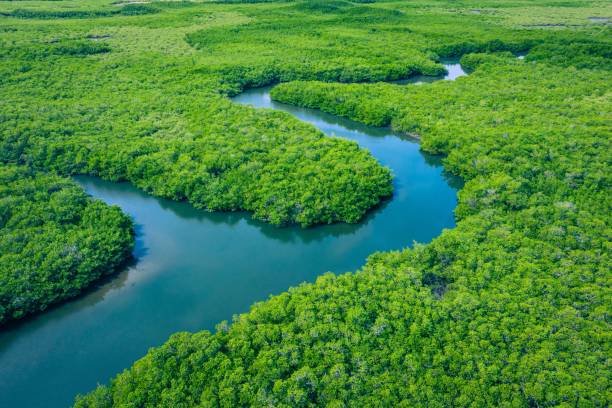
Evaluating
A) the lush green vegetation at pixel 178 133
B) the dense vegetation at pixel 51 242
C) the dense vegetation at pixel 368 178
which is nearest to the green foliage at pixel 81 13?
the dense vegetation at pixel 368 178

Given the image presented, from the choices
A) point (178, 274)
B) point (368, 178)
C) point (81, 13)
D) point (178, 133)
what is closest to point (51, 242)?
point (178, 274)

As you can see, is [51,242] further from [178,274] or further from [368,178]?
[368,178]

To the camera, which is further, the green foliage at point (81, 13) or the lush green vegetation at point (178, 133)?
the green foliage at point (81, 13)

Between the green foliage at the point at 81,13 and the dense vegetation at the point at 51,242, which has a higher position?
the green foliage at the point at 81,13

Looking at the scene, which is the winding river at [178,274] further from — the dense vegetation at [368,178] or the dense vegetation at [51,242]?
the dense vegetation at [368,178]

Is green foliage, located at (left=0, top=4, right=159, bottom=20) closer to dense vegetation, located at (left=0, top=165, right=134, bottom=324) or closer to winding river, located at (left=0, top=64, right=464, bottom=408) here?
winding river, located at (left=0, top=64, right=464, bottom=408)

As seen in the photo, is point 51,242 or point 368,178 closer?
point 51,242

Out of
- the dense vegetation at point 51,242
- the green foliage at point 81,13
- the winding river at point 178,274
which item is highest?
the green foliage at point 81,13

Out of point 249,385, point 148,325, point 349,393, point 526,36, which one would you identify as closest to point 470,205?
point 349,393

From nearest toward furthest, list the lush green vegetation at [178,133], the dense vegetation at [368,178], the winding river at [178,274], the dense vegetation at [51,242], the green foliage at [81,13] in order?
the dense vegetation at [368,178] → the winding river at [178,274] → the dense vegetation at [51,242] → the lush green vegetation at [178,133] → the green foliage at [81,13]
